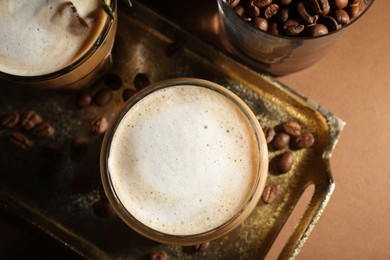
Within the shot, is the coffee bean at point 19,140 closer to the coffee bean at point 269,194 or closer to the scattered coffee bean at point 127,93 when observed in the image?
the scattered coffee bean at point 127,93

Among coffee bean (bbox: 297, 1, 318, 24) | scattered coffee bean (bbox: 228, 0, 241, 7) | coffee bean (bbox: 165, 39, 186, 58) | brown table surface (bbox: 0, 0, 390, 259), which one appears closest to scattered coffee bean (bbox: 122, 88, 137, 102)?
coffee bean (bbox: 165, 39, 186, 58)

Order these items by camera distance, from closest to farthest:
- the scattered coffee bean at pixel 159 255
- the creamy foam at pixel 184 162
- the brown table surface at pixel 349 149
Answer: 1. the creamy foam at pixel 184 162
2. the scattered coffee bean at pixel 159 255
3. the brown table surface at pixel 349 149

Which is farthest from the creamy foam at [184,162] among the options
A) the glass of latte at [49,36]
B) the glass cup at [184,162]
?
the glass of latte at [49,36]

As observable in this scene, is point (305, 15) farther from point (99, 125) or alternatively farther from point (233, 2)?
point (99, 125)

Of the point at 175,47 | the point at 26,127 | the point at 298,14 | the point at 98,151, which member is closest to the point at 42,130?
the point at 26,127

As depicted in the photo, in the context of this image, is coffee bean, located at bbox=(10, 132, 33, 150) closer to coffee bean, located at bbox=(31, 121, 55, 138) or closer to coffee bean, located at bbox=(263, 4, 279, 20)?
coffee bean, located at bbox=(31, 121, 55, 138)

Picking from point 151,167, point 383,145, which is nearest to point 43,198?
point 151,167
